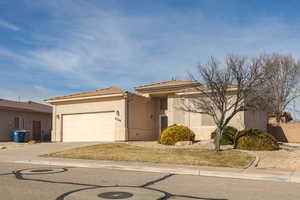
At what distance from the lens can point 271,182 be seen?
998 cm

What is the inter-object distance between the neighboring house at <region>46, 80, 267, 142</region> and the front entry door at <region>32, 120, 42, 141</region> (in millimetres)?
5542

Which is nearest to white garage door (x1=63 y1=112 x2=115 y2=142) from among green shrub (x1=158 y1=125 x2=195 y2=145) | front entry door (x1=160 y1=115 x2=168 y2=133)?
front entry door (x1=160 y1=115 x2=168 y2=133)

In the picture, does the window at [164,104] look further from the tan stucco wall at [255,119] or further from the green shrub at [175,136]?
the tan stucco wall at [255,119]

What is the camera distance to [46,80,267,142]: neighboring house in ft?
78.8

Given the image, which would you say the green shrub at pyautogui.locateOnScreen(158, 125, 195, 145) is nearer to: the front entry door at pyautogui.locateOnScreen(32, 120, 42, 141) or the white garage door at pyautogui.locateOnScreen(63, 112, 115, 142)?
the white garage door at pyautogui.locateOnScreen(63, 112, 115, 142)

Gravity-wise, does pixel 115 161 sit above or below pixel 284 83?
below

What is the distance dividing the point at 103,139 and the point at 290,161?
47.4ft

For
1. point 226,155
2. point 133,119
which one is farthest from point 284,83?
point 226,155

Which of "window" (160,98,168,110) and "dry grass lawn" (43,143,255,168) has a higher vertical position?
"window" (160,98,168,110)

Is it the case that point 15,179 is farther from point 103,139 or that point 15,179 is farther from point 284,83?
point 284,83

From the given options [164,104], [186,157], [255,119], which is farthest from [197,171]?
[164,104]

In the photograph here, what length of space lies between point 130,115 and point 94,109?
3.05 metres

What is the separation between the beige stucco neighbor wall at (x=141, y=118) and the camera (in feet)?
82.0

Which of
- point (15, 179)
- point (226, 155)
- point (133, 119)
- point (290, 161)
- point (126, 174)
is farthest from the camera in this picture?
point (133, 119)
